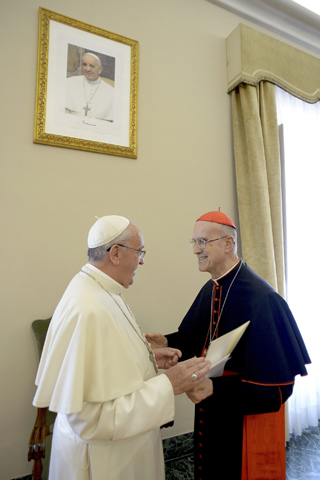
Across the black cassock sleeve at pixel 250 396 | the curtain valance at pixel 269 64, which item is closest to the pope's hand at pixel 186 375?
the black cassock sleeve at pixel 250 396

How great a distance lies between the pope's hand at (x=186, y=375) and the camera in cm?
151

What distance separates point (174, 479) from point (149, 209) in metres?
2.11

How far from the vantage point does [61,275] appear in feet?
8.26

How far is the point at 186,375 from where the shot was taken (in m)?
1.52

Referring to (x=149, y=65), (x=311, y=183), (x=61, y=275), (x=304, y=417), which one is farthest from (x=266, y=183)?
(x=304, y=417)

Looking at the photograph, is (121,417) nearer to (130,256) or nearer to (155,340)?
(130,256)

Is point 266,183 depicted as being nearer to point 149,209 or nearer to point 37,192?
point 149,209

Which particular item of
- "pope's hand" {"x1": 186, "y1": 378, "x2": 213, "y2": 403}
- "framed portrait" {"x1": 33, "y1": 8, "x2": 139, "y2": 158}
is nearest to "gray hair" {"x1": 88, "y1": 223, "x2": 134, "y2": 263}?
"pope's hand" {"x1": 186, "y1": 378, "x2": 213, "y2": 403}

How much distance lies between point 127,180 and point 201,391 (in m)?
1.79

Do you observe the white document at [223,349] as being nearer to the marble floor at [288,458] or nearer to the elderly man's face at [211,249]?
the elderly man's face at [211,249]

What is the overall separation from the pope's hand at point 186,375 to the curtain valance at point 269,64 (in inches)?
109

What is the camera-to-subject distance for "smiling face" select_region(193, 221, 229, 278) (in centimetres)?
209

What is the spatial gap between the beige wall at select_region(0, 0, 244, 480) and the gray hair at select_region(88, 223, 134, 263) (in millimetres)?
885

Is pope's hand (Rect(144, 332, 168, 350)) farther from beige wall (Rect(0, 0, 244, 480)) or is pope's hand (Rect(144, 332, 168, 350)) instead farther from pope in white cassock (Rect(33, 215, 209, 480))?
beige wall (Rect(0, 0, 244, 480))
